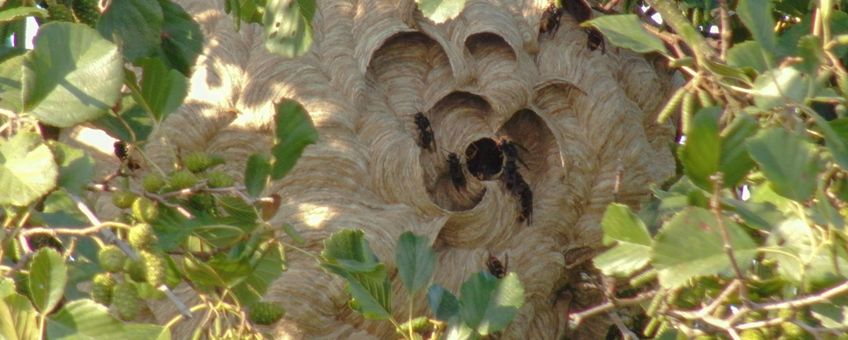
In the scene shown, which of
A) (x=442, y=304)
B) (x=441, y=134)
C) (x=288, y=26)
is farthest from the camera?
(x=441, y=134)

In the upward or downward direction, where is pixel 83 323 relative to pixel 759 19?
downward

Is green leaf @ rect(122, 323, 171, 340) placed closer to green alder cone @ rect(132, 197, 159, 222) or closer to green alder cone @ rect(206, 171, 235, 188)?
green alder cone @ rect(132, 197, 159, 222)

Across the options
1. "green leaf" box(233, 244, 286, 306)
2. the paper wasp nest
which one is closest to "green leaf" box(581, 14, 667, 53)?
"green leaf" box(233, 244, 286, 306)

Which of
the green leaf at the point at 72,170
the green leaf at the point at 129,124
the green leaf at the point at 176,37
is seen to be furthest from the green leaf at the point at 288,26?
the green leaf at the point at 72,170

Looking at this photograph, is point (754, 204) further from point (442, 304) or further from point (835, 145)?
point (442, 304)

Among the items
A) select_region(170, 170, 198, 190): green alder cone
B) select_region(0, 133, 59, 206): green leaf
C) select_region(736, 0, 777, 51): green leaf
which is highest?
select_region(736, 0, 777, 51): green leaf

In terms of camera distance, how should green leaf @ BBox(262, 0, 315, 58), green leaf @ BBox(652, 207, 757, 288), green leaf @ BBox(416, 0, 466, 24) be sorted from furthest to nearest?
green leaf @ BBox(262, 0, 315, 58) < green leaf @ BBox(416, 0, 466, 24) < green leaf @ BBox(652, 207, 757, 288)

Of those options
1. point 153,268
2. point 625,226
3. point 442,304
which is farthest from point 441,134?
point 153,268

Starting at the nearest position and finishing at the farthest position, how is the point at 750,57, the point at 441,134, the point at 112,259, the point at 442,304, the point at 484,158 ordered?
the point at 112,259, the point at 750,57, the point at 442,304, the point at 441,134, the point at 484,158
